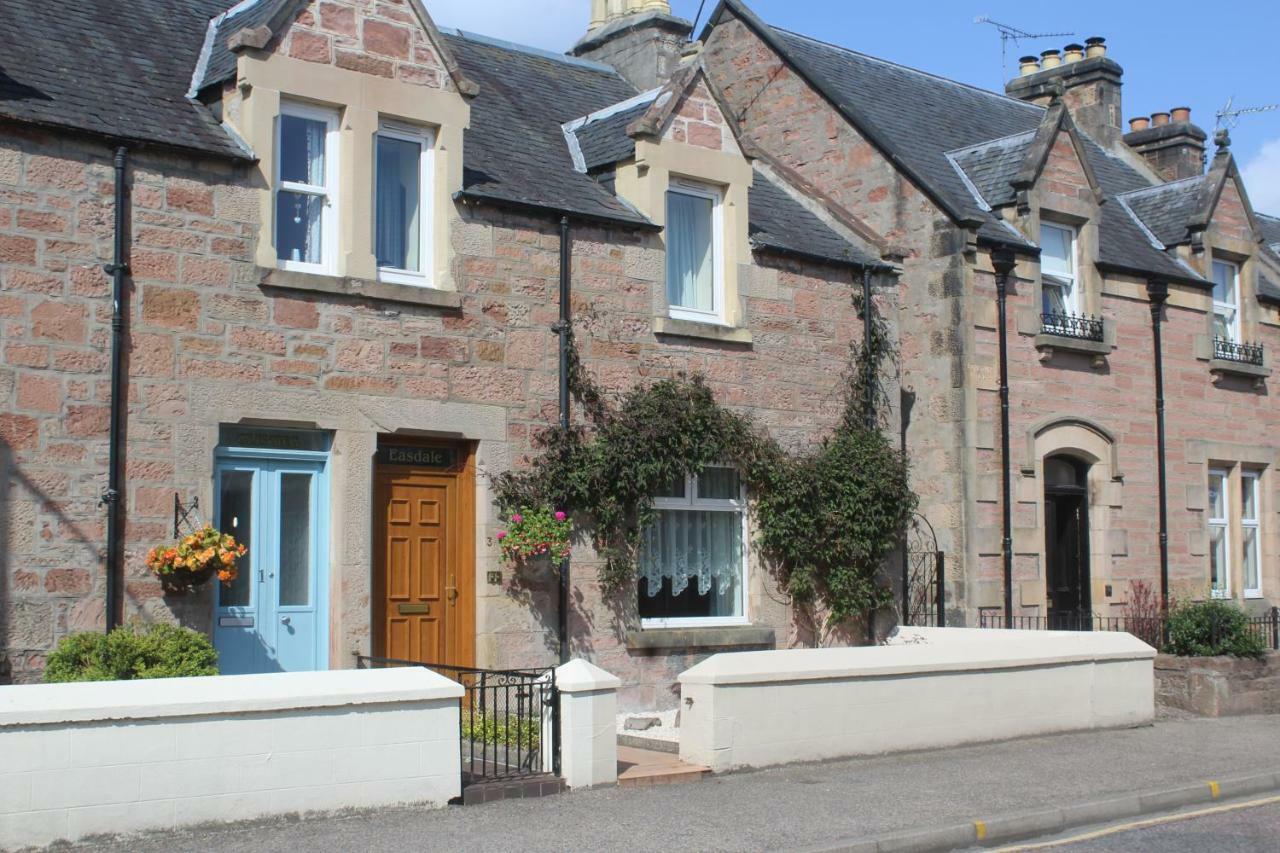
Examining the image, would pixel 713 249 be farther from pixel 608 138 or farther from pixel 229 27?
pixel 229 27

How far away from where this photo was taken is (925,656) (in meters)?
13.3

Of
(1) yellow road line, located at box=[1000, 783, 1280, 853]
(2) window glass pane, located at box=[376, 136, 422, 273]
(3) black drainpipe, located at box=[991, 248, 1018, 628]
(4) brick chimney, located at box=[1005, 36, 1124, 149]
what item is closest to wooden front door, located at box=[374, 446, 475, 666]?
(2) window glass pane, located at box=[376, 136, 422, 273]

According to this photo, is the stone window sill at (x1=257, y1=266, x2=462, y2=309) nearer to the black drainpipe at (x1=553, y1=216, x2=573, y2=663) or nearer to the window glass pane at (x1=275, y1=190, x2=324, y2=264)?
the window glass pane at (x1=275, y1=190, x2=324, y2=264)

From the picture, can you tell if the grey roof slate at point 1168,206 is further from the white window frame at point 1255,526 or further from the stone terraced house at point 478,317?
the white window frame at point 1255,526

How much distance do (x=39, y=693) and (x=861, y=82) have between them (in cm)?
1585

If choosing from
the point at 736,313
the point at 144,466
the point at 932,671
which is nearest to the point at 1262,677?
the point at 932,671

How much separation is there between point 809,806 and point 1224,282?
14769 millimetres

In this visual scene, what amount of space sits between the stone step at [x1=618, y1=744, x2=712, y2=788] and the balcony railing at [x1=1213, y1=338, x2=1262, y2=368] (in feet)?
41.8

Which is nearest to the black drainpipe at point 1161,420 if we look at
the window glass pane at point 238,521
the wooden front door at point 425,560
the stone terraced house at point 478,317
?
the stone terraced house at point 478,317

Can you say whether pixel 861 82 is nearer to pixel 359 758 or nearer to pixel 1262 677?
pixel 1262 677

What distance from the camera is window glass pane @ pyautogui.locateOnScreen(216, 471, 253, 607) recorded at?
12.4 metres

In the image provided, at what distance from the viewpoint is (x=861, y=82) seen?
71.5 ft

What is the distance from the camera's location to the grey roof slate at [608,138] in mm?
15477

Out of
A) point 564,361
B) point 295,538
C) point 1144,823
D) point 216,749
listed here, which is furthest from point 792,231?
point 216,749
